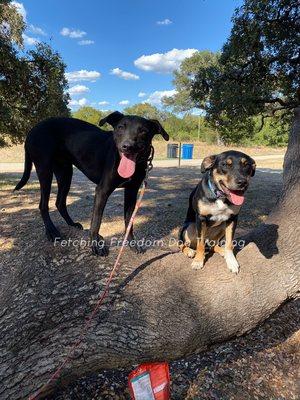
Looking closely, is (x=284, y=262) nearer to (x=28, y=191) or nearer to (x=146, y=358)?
(x=146, y=358)

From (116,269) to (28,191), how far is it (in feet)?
27.3

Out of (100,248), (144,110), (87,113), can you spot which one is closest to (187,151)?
(100,248)

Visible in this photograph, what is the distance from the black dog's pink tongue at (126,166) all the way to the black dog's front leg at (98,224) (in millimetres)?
283

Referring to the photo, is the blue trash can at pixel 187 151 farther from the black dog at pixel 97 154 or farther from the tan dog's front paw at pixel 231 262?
the tan dog's front paw at pixel 231 262

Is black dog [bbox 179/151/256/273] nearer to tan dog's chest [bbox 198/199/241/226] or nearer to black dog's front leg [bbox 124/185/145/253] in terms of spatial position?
tan dog's chest [bbox 198/199/241/226]

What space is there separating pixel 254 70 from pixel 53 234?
8.43 m

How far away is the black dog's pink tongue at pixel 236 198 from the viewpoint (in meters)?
2.79

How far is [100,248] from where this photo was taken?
2715 mm

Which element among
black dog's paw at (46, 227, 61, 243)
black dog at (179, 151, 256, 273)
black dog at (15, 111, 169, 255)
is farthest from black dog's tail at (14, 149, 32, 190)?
black dog at (179, 151, 256, 273)

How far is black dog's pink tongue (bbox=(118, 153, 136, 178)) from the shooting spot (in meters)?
2.82

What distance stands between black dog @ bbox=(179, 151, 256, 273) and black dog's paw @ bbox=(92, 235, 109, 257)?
711 millimetres

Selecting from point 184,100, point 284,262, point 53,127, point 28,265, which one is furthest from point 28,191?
point 184,100

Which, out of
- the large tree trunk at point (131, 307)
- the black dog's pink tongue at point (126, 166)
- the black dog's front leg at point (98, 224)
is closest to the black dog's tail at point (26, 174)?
the black dog's front leg at point (98, 224)

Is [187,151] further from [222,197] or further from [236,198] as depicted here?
[236,198]
